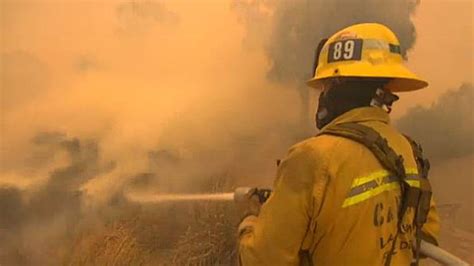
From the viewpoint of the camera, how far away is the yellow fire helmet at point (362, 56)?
132cm

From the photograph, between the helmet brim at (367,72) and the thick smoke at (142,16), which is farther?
the thick smoke at (142,16)

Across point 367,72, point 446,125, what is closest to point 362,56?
point 367,72

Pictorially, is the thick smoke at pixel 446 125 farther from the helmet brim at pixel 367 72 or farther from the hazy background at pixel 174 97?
the helmet brim at pixel 367 72

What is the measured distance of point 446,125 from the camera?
6.32ft

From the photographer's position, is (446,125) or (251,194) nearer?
(251,194)

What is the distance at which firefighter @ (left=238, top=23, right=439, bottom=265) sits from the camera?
1238mm

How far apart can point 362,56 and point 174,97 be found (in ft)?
1.84

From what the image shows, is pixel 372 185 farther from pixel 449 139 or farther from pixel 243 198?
pixel 449 139

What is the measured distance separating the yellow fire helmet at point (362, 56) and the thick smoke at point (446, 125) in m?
0.54

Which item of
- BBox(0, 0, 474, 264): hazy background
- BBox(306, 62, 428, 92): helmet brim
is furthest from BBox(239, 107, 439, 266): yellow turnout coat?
BBox(0, 0, 474, 264): hazy background

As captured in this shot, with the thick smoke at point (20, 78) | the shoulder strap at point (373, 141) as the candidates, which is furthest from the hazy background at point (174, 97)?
the shoulder strap at point (373, 141)

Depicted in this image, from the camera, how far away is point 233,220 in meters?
1.79

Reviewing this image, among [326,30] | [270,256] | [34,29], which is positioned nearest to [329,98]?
[270,256]

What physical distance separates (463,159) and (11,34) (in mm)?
1183
